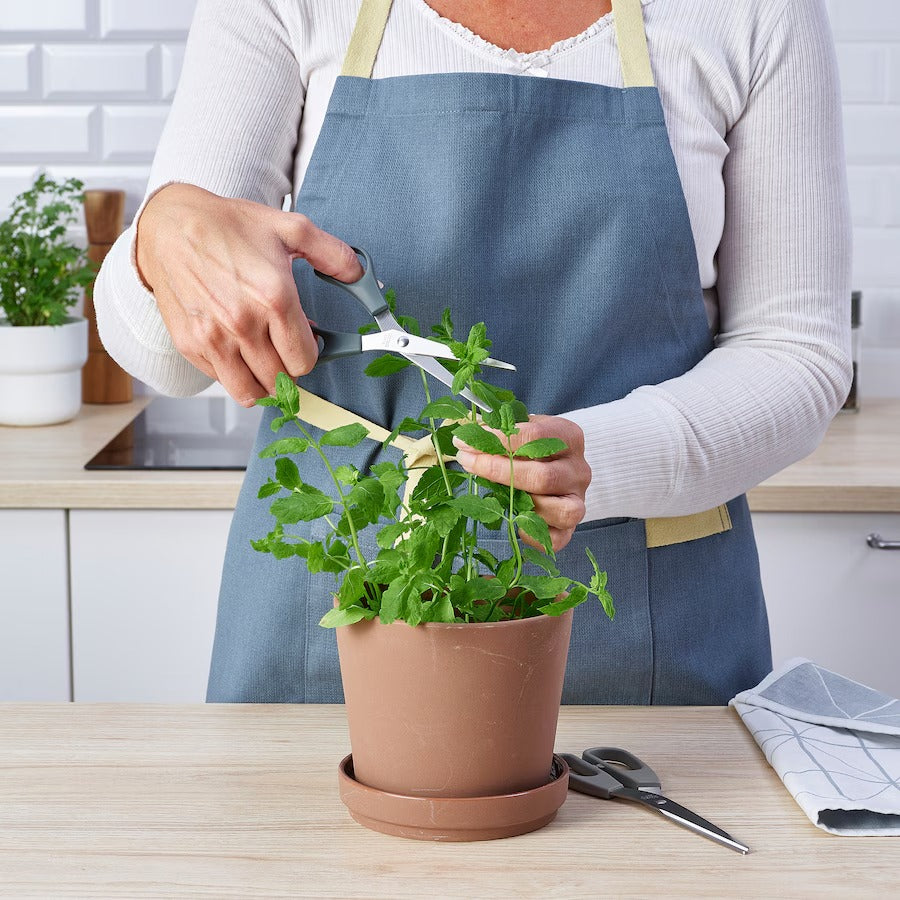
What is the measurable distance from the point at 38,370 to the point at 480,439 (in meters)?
1.39

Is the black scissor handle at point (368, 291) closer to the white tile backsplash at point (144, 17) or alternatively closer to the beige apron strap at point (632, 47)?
the beige apron strap at point (632, 47)

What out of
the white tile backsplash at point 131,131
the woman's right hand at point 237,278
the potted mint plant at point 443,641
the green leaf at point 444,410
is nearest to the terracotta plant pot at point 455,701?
the potted mint plant at point 443,641

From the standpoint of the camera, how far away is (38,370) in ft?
6.13

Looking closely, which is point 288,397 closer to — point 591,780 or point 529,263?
point 591,780

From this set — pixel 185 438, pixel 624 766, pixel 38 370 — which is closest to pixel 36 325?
pixel 38 370

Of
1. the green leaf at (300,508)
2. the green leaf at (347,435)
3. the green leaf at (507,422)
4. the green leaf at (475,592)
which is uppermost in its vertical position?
the green leaf at (507,422)

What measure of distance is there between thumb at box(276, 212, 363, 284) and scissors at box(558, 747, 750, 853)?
34cm

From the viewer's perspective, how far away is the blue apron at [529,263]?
39.3 inches

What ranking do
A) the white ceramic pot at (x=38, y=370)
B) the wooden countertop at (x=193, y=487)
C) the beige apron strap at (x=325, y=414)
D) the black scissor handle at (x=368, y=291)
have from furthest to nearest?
the white ceramic pot at (x=38, y=370) < the wooden countertop at (x=193, y=487) < the beige apron strap at (x=325, y=414) < the black scissor handle at (x=368, y=291)

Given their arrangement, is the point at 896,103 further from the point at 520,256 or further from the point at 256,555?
the point at 256,555

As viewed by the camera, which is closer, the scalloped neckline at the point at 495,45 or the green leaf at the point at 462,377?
the green leaf at the point at 462,377

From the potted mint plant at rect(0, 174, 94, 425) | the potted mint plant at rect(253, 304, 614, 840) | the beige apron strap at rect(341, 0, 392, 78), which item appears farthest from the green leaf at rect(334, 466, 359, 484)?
the potted mint plant at rect(0, 174, 94, 425)

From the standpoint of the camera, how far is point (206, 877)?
0.62 meters

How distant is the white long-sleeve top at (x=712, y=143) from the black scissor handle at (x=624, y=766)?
0.25 meters
